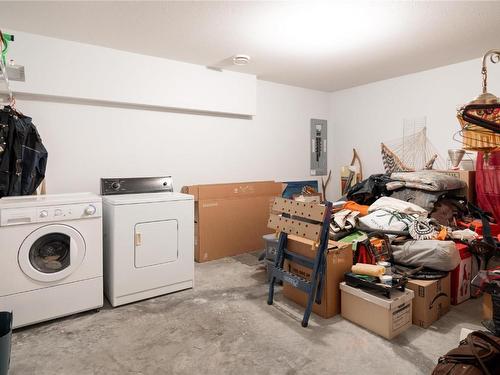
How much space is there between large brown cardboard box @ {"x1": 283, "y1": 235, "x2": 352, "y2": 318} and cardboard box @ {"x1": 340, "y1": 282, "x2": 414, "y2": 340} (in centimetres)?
10

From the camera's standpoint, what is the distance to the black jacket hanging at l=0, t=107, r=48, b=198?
98.7 inches

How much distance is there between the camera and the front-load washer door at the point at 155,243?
104 inches

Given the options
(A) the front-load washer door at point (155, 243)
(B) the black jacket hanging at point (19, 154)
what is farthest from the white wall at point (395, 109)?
(B) the black jacket hanging at point (19, 154)

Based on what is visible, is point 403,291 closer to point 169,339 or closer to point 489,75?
point 169,339

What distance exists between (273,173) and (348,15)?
99.7 inches

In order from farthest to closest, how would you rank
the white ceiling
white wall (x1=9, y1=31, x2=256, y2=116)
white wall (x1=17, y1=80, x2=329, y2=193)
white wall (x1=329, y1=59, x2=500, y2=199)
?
1. white wall (x1=329, y1=59, x2=500, y2=199)
2. white wall (x1=17, y1=80, x2=329, y2=193)
3. white wall (x1=9, y1=31, x2=256, y2=116)
4. the white ceiling

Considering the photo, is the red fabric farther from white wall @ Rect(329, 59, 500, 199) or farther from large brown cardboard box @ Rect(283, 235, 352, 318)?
large brown cardboard box @ Rect(283, 235, 352, 318)

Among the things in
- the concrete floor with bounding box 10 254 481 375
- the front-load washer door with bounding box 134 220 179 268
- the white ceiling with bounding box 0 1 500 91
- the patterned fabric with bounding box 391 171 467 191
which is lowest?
the concrete floor with bounding box 10 254 481 375

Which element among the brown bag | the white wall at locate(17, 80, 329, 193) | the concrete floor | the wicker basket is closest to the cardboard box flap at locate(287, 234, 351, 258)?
the concrete floor

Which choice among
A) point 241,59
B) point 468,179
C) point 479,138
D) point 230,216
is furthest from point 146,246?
point 468,179

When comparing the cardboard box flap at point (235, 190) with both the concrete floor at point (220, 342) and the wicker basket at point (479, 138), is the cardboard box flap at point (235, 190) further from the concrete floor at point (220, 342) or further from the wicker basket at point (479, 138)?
the wicker basket at point (479, 138)

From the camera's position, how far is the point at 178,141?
12.4ft

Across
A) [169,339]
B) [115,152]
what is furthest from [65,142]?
[169,339]

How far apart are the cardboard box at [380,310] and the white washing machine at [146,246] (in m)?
1.44
